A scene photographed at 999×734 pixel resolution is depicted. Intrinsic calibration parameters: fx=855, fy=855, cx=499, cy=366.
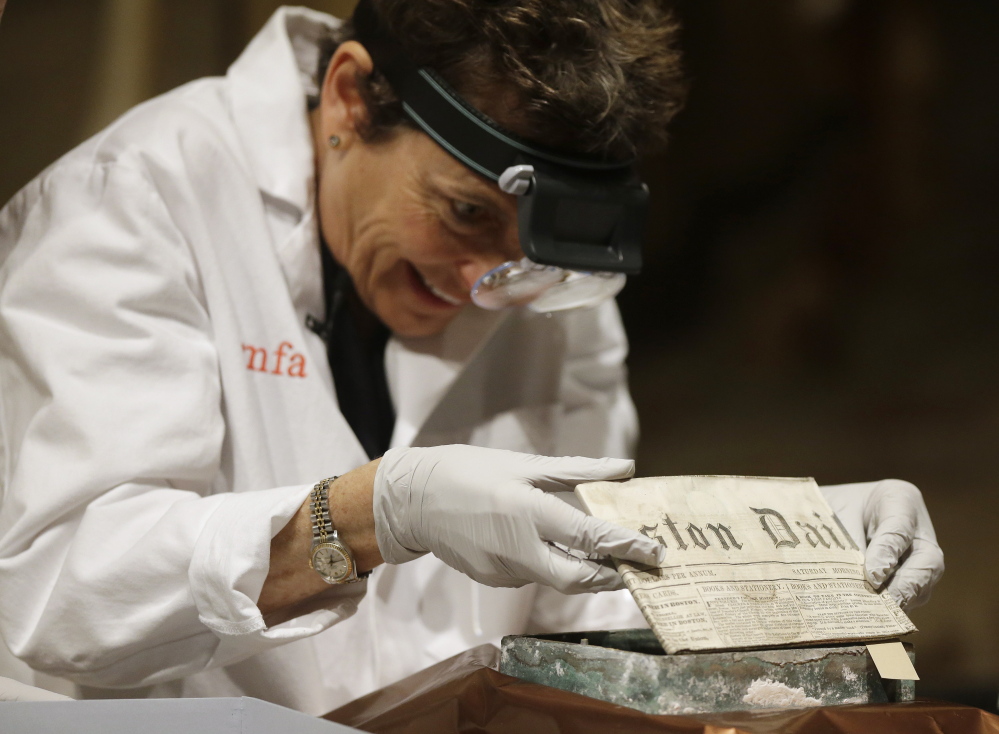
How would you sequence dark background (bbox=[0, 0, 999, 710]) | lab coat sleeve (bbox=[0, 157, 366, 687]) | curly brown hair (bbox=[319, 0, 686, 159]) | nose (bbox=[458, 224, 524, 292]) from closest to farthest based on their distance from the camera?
lab coat sleeve (bbox=[0, 157, 366, 687]) → curly brown hair (bbox=[319, 0, 686, 159]) → nose (bbox=[458, 224, 524, 292]) → dark background (bbox=[0, 0, 999, 710])

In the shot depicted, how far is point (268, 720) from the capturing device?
2.23 ft

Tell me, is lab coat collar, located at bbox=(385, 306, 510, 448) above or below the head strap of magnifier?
below

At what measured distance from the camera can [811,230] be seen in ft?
7.55

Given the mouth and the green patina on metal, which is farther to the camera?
the mouth

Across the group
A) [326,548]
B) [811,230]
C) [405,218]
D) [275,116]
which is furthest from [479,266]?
[811,230]

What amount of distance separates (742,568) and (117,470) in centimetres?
68

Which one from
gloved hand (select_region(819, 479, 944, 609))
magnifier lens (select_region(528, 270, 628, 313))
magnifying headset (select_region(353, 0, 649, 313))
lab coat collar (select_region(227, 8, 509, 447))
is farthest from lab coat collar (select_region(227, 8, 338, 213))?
gloved hand (select_region(819, 479, 944, 609))

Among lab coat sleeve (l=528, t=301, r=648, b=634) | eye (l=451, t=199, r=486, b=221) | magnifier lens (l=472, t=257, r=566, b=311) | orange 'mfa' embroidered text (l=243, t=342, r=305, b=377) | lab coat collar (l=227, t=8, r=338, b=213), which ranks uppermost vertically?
lab coat collar (l=227, t=8, r=338, b=213)

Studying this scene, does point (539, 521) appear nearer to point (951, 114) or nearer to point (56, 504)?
point (56, 504)

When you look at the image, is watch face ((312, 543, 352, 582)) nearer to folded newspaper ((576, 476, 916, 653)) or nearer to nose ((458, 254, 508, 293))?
folded newspaper ((576, 476, 916, 653))

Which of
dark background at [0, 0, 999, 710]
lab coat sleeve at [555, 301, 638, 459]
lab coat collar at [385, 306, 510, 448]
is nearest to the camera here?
lab coat collar at [385, 306, 510, 448]

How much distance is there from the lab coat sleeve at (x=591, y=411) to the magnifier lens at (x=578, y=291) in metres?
0.29

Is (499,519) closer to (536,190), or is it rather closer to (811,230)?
(536,190)

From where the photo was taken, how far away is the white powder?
76 centimetres
